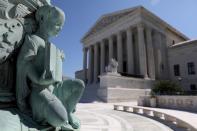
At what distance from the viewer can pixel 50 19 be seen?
3.06 metres

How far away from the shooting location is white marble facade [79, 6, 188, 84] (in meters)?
36.1

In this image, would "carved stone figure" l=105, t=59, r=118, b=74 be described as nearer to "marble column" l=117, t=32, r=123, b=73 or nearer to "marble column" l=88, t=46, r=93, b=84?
"marble column" l=117, t=32, r=123, b=73

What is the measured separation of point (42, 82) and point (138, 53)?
37.5m

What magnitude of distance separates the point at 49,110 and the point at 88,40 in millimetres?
47828

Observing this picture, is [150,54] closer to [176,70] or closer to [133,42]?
[133,42]

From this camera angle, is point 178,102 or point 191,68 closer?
point 178,102

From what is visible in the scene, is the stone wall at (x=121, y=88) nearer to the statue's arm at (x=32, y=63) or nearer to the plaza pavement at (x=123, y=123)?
the plaza pavement at (x=123, y=123)

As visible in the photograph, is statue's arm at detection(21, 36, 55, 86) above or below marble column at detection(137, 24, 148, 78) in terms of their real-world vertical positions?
below

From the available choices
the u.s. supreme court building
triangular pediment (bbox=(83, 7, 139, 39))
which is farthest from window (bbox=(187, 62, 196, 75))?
triangular pediment (bbox=(83, 7, 139, 39))

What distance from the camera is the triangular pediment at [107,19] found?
1574 inches

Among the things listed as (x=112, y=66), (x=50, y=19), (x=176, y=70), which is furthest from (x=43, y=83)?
(x=176, y=70)

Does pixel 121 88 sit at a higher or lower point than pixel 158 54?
lower

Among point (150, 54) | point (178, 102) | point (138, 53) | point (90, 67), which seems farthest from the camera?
point (90, 67)

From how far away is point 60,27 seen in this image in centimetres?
316
